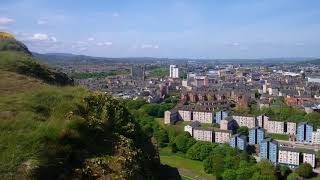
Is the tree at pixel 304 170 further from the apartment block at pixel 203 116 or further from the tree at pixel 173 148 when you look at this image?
the apartment block at pixel 203 116

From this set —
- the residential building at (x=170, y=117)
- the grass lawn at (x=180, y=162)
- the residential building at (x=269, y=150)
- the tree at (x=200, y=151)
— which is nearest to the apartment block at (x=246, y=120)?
the residential building at (x=170, y=117)

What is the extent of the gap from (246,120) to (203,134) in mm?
5575

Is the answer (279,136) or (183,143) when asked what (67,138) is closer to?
(183,143)

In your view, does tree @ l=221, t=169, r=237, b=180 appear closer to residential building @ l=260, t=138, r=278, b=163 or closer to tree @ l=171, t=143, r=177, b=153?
residential building @ l=260, t=138, r=278, b=163

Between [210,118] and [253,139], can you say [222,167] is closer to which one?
[253,139]

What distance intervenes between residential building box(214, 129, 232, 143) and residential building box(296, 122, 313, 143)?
14.6ft

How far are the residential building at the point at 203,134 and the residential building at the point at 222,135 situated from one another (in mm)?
272

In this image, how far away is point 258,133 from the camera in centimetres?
2431

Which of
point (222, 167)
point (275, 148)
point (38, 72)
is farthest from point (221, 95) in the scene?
point (38, 72)

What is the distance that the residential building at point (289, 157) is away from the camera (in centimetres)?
2008

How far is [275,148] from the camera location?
20688 millimetres

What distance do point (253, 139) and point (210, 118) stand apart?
325 inches

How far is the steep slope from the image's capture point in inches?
157

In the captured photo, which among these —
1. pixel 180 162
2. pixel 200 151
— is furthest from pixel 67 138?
pixel 200 151
